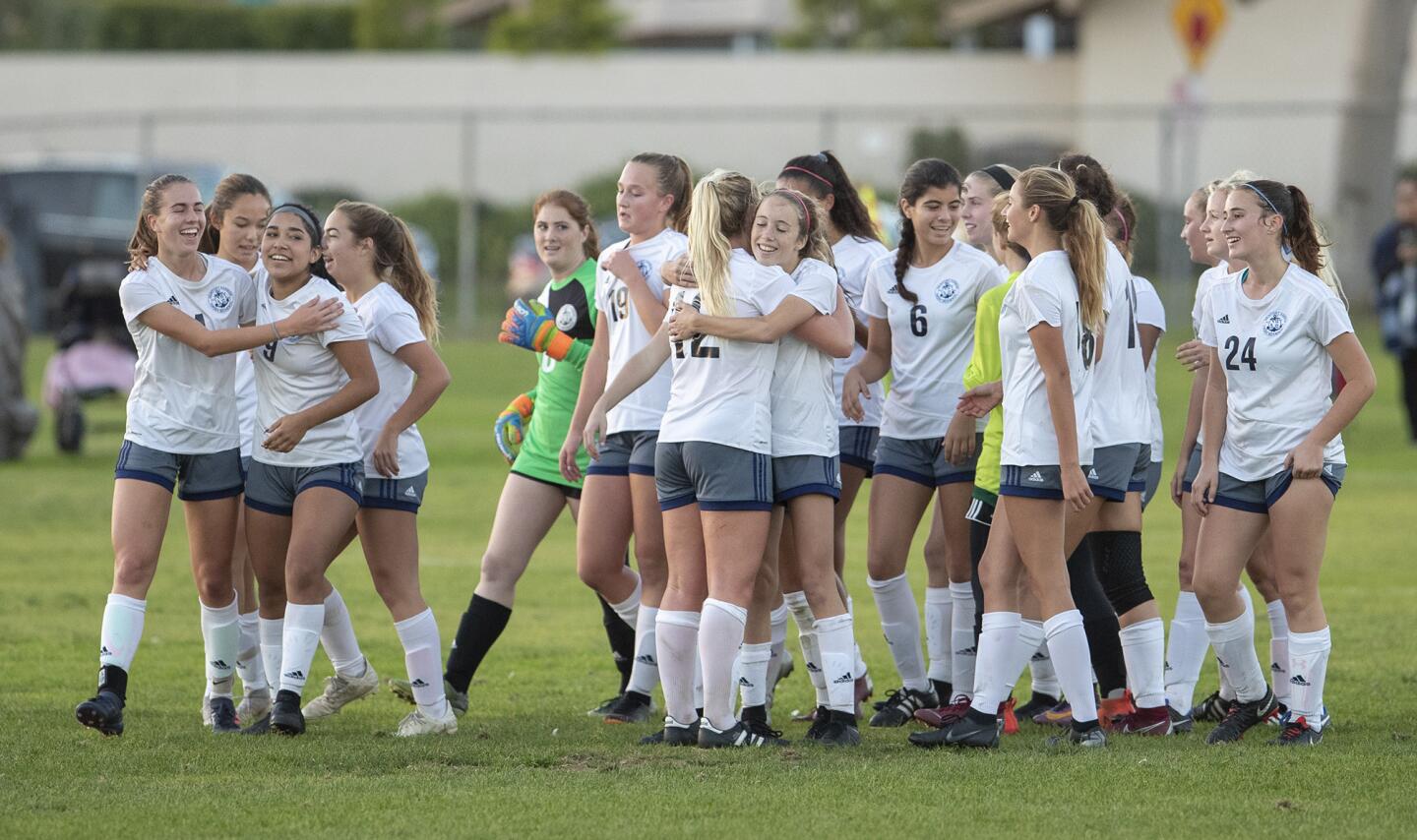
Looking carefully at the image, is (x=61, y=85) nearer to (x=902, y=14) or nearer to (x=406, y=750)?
(x=902, y=14)

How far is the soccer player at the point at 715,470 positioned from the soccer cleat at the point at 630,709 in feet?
2.13

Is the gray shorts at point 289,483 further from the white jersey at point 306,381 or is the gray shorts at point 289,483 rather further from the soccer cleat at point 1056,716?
the soccer cleat at point 1056,716

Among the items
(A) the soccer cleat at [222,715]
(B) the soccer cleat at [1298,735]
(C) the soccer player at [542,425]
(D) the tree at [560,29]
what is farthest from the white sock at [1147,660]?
(D) the tree at [560,29]

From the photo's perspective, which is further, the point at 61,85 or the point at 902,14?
the point at 902,14

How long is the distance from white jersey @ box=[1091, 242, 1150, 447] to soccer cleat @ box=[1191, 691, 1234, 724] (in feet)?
4.06

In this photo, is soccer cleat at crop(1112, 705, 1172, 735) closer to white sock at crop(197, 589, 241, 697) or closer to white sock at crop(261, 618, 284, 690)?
white sock at crop(261, 618, 284, 690)

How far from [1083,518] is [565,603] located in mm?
4156

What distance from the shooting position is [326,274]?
650cm

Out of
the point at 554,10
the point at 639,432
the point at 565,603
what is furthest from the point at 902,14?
the point at 639,432

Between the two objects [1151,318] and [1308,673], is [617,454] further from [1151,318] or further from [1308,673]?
[1308,673]

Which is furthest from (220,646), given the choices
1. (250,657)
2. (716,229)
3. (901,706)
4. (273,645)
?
(901,706)

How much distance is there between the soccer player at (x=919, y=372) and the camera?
6.50 m

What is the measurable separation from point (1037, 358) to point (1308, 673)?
1381 millimetres

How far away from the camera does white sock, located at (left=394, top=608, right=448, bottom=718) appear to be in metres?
6.23
